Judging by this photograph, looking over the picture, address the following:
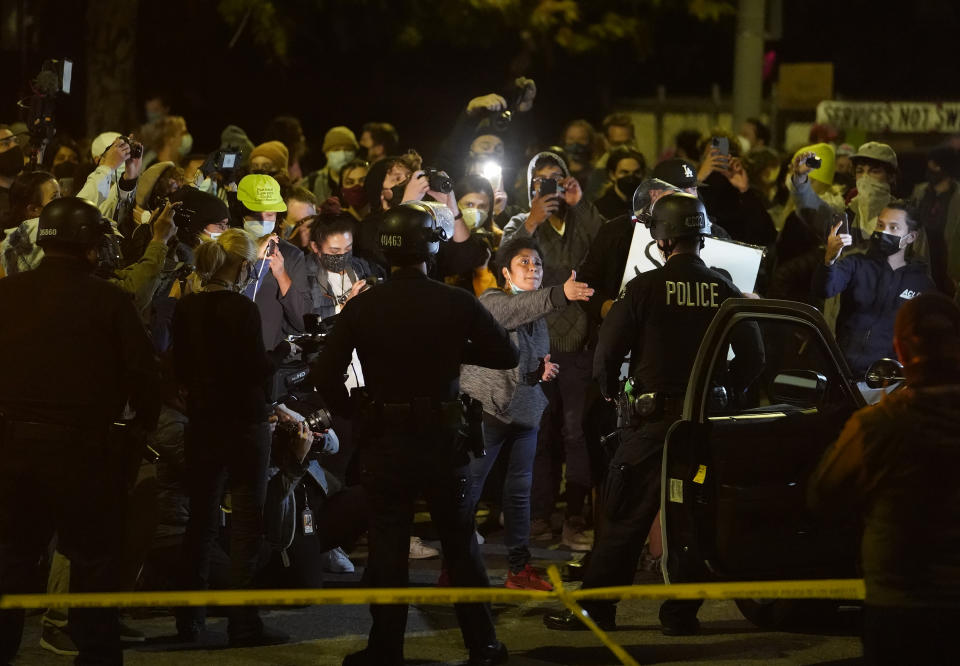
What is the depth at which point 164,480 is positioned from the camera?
8.78 metres

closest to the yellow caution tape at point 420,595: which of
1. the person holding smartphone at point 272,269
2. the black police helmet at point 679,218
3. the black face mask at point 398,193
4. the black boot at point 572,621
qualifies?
the black boot at point 572,621

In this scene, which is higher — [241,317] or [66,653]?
[241,317]

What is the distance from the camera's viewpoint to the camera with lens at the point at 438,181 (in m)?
10.9

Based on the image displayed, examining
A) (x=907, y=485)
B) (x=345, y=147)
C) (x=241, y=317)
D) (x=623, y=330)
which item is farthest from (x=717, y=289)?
(x=345, y=147)

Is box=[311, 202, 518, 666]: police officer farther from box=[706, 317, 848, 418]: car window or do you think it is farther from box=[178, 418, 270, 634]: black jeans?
box=[706, 317, 848, 418]: car window

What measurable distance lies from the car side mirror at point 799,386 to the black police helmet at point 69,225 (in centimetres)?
310

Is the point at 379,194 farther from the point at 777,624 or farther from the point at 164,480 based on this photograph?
the point at 777,624

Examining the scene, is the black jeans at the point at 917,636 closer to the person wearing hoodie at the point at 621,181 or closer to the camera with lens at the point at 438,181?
the camera with lens at the point at 438,181

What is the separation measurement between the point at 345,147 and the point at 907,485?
9.50 m

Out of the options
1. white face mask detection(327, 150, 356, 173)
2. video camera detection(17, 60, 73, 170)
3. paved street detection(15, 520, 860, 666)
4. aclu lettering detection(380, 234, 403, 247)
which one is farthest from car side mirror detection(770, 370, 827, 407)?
white face mask detection(327, 150, 356, 173)

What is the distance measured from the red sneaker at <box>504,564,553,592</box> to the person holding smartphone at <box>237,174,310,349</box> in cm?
191

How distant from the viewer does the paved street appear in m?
7.90

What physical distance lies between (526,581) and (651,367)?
5.47 ft

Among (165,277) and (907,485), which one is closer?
(907,485)
